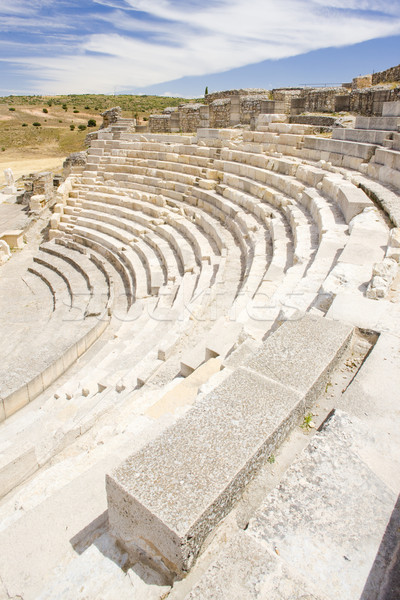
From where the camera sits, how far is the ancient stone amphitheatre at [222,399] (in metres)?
1.93

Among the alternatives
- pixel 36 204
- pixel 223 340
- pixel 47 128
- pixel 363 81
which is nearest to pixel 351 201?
pixel 223 340

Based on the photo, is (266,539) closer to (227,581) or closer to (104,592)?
(227,581)

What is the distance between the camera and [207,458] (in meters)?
2.19

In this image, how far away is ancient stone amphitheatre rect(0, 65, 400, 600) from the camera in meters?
1.93

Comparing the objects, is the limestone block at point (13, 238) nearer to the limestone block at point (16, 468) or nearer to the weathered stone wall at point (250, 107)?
the weathered stone wall at point (250, 107)

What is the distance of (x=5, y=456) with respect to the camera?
4043 millimetres

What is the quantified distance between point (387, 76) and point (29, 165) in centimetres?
2636

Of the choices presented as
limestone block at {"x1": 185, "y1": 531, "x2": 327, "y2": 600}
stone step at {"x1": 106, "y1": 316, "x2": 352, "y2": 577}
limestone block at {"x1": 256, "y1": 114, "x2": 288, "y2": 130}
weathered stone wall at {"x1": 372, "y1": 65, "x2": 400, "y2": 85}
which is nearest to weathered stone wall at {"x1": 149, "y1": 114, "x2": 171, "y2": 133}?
limestone block at {"x1": 256, "y1": 114, "x2": 288, "y2": 130}

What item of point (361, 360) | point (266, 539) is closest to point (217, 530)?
point (266, 539)

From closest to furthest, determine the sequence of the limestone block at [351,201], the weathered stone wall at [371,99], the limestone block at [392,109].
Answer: the limestone block at [351,201] < the limestone block at [392,109] < the weathered stone wall at [371,99]

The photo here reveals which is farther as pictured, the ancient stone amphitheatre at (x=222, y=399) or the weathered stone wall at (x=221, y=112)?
the weathered stone wall at (x=221, y=112)

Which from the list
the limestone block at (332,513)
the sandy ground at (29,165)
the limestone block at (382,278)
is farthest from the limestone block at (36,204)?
the limestone block at (332,513)

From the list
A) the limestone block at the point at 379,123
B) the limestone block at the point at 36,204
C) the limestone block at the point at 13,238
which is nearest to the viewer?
the limestone block at the point at 379,123

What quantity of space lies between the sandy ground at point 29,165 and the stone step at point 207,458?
1129 inches
